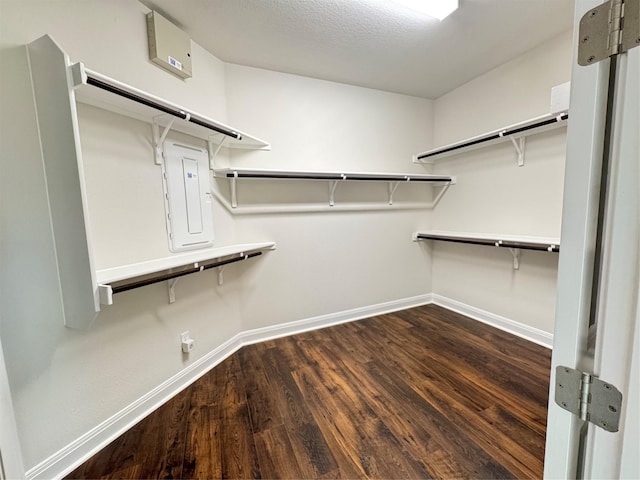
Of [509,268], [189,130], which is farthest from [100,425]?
[509,268]

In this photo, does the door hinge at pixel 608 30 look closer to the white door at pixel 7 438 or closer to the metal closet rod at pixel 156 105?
the metal closet rod at pixel 156 105

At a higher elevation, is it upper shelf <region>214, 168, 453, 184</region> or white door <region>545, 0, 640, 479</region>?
upper shelf <region>214, 168, 453, 184</region>

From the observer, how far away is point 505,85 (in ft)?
8.39

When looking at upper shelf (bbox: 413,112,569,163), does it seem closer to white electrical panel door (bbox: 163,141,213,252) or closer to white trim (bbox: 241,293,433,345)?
white trim (bbox: 241,293,433,345)

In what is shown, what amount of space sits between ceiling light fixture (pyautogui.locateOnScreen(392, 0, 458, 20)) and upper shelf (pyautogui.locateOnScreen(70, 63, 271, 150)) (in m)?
1.34

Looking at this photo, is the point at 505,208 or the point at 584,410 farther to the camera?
the point at 505,208

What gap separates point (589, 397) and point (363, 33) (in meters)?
2.32

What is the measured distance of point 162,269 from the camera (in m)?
1.53

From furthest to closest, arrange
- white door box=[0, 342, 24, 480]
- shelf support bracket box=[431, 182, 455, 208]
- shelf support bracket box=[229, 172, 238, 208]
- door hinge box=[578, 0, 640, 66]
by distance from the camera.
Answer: shelf support bracket box=[431, 182, 455, 208], shelf support bracket box=[229, 172, 238, 208], white door box=[0, 342, 24, 480], door hinge box=[578, 0, 640, 66]

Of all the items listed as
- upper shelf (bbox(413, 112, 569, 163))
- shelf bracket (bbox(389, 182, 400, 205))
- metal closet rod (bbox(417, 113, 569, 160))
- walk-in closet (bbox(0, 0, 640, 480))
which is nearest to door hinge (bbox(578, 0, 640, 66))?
walk-in closet (bbox(0, 0, 640, 480))

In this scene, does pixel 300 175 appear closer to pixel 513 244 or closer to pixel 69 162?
pixel 69 162

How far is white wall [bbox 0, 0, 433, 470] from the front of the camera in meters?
1.19

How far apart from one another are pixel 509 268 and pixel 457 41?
2022 millimetres

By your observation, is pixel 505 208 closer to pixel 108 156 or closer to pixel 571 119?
pixel 571 119
